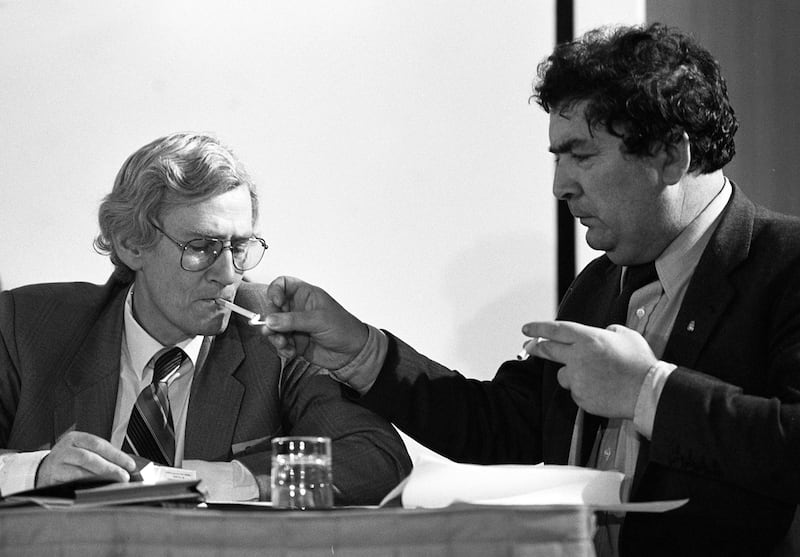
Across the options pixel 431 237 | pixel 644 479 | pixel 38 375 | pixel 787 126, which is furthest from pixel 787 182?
pixel 38 375

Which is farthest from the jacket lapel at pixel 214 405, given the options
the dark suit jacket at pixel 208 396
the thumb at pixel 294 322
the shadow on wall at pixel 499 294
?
the shadow on wall at pixel 499 294

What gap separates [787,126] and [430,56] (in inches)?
36.4

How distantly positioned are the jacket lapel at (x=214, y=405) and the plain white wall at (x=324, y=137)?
451 millimetres

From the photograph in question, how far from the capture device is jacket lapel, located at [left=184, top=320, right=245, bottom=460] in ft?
6.74

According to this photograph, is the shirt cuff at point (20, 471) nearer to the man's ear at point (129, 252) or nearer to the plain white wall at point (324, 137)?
the man's ear at point (129, 252)

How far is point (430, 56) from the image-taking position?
→ 103 inches

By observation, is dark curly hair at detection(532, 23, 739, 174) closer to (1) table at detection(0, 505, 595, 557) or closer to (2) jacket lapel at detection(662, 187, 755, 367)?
(2) jacket lapel at detection(662, 187, 755, 367)

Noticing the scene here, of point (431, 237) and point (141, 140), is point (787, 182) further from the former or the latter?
point (141, 140)

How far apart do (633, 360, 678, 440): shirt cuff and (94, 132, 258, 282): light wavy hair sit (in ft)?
3.33

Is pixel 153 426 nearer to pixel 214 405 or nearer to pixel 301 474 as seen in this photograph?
pixel 214 405

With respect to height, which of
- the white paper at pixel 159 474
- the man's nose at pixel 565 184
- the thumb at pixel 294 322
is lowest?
the white paper at pixel 159 474

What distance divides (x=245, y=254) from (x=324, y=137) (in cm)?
51

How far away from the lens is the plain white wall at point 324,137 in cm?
257

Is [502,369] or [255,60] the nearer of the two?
[502,369]
